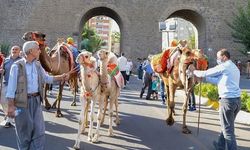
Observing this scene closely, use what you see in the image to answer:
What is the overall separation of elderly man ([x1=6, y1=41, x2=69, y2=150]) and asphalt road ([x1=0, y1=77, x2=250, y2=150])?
2.34m

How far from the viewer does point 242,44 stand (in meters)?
39.7

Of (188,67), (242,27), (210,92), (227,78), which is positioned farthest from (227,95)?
(242,27)

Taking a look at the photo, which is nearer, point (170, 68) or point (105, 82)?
point (105, 82)

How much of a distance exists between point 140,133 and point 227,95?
308 centimetres

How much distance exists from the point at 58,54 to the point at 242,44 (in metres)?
30.0

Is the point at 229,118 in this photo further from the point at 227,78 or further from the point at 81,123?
the point at 81,123

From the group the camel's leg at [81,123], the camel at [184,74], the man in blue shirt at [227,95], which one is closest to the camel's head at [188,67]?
the camel at [184,74]

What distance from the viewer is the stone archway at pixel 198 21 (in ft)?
133

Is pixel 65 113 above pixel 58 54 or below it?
below

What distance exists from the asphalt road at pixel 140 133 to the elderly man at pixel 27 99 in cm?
234

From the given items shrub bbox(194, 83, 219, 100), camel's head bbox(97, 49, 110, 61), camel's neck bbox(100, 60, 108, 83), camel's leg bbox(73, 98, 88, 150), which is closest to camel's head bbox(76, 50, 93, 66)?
camel's head bbox(97, 49, 110, 61)

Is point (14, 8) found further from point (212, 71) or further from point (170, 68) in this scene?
point (212, 71)

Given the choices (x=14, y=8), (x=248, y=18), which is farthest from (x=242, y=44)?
(x=14, y=8)

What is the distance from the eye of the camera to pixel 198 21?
138 ft
